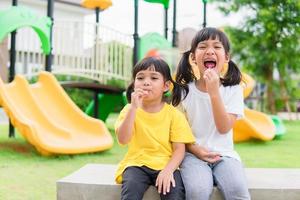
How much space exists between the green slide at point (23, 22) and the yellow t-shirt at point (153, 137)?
4099 mm

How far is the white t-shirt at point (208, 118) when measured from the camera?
88.4 inches

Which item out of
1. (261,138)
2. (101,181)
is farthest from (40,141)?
(261,138)

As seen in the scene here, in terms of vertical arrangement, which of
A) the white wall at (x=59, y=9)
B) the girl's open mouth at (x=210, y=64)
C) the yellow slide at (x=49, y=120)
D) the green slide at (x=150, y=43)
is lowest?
the yellow slide at (x=49, y=120)

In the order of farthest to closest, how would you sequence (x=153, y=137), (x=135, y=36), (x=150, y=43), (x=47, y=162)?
(x=150, y=43) → (x=135, y=36) → (x=47, y=162) → (x=153, y=137)

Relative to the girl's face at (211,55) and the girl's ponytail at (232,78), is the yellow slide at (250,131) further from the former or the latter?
the girl's face at (211,55)

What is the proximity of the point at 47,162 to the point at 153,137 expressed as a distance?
2.79 meters

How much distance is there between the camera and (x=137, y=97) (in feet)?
6.52

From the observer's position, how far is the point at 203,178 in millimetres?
2041

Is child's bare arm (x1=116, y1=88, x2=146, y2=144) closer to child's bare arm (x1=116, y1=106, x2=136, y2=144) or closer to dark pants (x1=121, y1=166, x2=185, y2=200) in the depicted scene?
child's bare arm (x1=116, y1=106, x2=136, y2=144)

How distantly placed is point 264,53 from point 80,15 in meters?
10.4

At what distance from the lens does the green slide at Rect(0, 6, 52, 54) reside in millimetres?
5715

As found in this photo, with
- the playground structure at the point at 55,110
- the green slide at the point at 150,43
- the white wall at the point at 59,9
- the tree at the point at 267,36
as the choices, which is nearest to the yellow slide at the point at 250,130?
the playground structure at the point at 55,110

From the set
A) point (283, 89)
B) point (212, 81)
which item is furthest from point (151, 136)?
point (283, 89)

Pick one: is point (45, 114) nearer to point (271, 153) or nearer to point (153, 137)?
point (271, 153)
